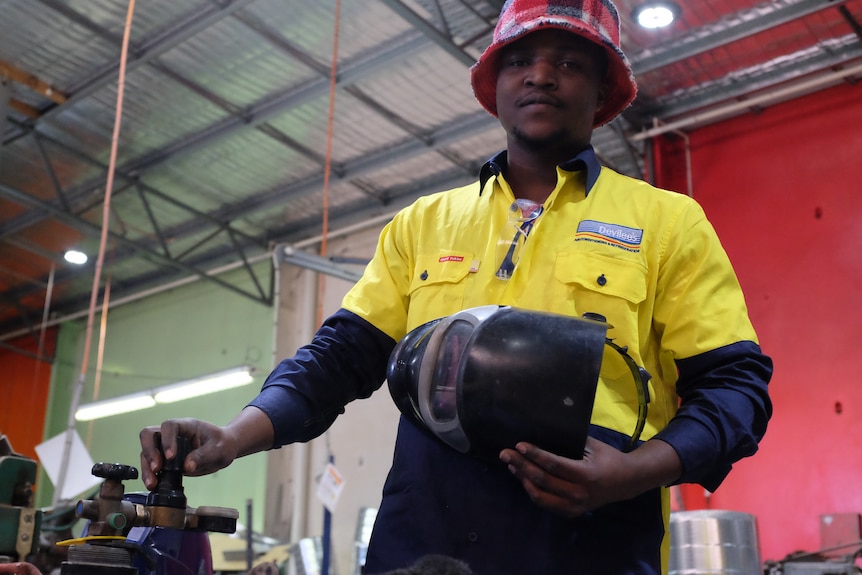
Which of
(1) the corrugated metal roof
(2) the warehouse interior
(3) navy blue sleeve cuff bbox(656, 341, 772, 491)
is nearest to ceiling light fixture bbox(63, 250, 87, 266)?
(2) the warehouse interior

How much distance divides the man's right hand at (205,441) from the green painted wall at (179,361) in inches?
346

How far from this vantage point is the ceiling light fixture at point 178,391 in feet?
26.5

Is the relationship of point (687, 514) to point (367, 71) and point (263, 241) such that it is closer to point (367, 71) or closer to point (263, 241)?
point (367, 71)

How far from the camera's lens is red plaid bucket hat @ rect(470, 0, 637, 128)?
1466 millimetres

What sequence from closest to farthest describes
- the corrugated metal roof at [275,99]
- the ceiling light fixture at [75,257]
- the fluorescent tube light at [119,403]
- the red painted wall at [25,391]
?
1. the corrugated metal roof at [275,99]
2. the fluorescent tube light at [119,403]
3. the ceiling light fixture at [75,257]
4. the red painted wall at [25,391]

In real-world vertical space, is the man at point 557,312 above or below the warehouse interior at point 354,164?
below

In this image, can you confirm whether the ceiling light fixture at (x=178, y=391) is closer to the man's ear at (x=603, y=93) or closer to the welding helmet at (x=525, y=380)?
the man's ear at (x=603, y=93)

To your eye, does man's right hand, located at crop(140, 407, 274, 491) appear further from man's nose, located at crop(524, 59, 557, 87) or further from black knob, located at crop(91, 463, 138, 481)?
man's nose, located at crop(524, 59, 557, 87)

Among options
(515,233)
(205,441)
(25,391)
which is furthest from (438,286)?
(25,391)

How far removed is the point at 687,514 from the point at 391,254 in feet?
10.0

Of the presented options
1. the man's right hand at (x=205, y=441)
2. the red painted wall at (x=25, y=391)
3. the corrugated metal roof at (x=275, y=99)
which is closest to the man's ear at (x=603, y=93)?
the man's right hand at (x=205, y=441)

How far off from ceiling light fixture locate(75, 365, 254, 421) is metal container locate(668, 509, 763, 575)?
15.0ft

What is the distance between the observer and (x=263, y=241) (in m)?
11.0

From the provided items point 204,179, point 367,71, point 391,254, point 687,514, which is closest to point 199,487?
point 204,179
